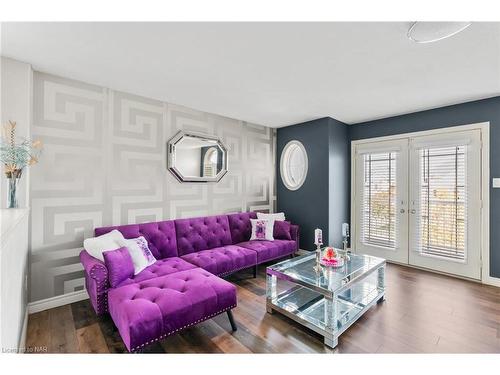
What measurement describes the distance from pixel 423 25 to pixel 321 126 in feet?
7.81

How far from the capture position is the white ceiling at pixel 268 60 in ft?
5.61

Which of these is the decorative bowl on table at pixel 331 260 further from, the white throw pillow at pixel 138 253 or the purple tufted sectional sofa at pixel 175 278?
the white throw pillow at pixel 138 253

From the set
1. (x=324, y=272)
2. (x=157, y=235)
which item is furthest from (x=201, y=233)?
(x=324, y=272)

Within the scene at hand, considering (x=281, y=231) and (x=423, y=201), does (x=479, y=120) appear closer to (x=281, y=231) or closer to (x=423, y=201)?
(x=423, y=201)

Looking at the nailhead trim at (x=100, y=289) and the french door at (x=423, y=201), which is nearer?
the nailhead trim at (x=100, y=289)

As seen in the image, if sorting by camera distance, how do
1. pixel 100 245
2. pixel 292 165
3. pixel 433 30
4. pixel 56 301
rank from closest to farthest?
1. pixel 433 30
2. pixel 100 245
3. pixel 56 301
4. pixel 292 165

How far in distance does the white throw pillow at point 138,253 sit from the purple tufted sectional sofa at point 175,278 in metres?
0.06

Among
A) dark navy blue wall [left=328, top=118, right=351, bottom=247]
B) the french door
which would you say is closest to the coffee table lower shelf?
dark navy blue wall [left=328, top=118, right=351, bottom=247]

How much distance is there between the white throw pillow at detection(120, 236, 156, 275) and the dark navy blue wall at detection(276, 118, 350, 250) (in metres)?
2.60

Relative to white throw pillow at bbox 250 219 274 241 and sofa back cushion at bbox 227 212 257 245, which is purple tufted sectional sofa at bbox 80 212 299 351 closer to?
sofa back cushion at bbox 227 212 257 245

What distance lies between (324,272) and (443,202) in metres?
2.28

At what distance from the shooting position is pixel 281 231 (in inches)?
147

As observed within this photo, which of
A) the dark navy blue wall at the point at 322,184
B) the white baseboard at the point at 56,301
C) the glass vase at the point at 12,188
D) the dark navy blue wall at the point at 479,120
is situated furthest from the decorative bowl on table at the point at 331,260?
the glass vase at the point at 12,188
